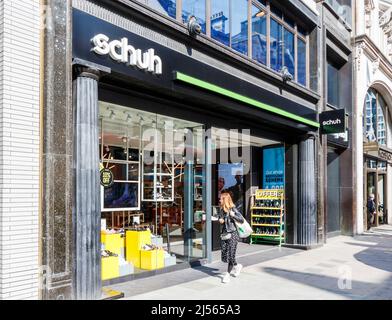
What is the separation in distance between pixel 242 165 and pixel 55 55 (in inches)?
348

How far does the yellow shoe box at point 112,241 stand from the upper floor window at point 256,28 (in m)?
4.57

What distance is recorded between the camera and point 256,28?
11.1 meters

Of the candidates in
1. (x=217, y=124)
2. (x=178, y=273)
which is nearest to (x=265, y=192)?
(x=217, y=124)

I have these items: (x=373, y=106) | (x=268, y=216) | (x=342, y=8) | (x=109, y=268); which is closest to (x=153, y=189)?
(x=109, y=268)

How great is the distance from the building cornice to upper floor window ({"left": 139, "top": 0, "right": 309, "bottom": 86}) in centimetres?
455

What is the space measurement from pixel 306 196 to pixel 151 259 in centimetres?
625

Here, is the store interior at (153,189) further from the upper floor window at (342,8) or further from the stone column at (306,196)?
the upper floor window at (342,8)

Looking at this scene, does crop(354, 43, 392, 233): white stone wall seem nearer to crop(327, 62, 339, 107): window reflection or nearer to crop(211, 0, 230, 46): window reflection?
crop(327, 62, 339, 107): window reflection

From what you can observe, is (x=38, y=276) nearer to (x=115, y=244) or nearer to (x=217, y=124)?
(x=115, y=244)

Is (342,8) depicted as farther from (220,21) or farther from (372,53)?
(220,21)

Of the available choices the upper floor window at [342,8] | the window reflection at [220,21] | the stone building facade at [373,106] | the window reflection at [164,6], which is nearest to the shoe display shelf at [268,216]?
the window reflection at [220,21]

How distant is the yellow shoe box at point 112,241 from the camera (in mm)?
8109

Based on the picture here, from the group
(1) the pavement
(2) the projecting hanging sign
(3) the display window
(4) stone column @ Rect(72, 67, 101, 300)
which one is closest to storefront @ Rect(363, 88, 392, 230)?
(1) the pavement

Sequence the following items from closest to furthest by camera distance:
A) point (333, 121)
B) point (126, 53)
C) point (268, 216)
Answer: point (126, 53) → point (268, 216) → point (333, 121)
